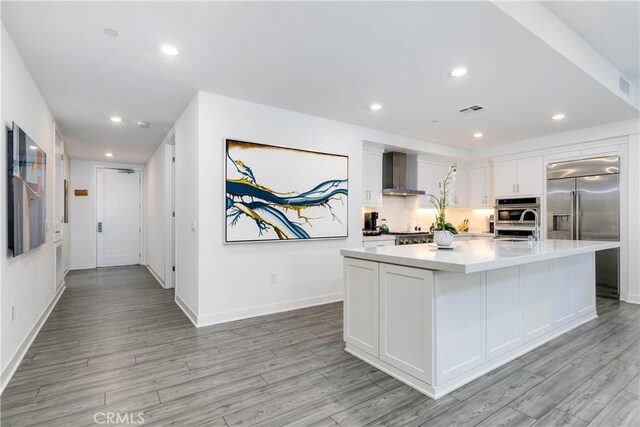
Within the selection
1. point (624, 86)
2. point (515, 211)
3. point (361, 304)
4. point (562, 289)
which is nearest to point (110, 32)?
point (361, 304)

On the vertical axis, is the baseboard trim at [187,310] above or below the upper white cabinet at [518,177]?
below

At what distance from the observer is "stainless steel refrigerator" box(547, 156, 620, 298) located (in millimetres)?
4863

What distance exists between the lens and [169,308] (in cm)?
434

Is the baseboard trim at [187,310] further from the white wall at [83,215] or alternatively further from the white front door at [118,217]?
the white wall at [83,215]

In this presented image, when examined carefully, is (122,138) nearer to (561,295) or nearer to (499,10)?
(499,10)

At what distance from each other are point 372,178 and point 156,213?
438cm

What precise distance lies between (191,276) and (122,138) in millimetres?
3330

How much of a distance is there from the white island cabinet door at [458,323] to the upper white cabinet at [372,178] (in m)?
3.28

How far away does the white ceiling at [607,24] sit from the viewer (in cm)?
251

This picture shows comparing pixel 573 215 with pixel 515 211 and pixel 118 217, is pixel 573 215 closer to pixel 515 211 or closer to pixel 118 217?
pixel 515 211

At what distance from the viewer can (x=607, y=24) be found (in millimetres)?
2744

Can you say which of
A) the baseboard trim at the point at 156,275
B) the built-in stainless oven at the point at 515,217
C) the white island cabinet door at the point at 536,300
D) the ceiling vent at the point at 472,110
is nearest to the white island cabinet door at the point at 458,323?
the white island cabinet door at the point at 536,300

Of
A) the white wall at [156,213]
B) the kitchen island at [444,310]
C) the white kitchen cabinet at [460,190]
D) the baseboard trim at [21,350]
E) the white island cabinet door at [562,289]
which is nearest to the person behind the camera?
the kitchen island at [444,310]

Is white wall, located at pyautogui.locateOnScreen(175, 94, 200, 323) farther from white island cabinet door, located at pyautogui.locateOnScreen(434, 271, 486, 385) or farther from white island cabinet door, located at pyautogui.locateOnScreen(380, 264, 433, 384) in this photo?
white island cabinet door, located at pyautogui.locateOnScreen(434, 271, 486, 385)
